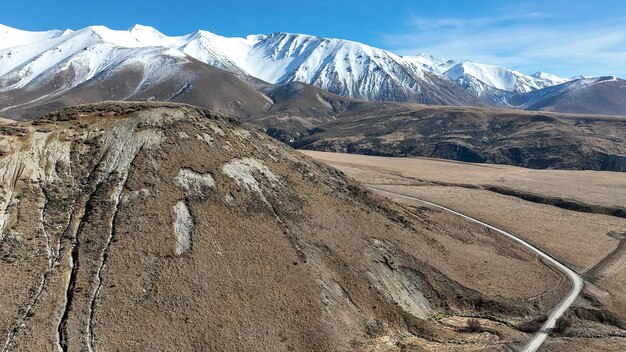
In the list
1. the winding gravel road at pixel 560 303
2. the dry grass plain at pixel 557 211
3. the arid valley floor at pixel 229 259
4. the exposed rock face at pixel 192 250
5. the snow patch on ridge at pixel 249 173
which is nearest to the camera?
the exposed rock face at pixel 192 250

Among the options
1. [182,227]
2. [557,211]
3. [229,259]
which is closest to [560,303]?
[229,259]

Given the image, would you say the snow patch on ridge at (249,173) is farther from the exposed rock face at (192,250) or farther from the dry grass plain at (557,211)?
the dry grass plain at (557,211)

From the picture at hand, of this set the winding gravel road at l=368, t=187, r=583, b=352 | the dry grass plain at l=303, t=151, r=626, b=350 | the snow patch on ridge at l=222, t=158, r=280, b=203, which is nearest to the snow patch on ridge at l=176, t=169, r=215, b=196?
the snow patch on ridge at l=222, t=158, r=280, b=203

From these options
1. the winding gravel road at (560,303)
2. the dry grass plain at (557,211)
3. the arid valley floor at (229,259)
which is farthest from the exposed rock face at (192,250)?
the dry grass plain at (557,211)

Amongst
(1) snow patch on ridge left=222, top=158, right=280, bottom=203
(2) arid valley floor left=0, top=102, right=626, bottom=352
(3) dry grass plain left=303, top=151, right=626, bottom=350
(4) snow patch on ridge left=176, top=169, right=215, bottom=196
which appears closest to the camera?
(2) arid valley floor left=0, top=102, right=626, bottom=352

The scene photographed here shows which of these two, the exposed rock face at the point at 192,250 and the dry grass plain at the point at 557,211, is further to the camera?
the dry grass plain at the point at 557,211

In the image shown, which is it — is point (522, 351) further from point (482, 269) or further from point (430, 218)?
point (430, 218)

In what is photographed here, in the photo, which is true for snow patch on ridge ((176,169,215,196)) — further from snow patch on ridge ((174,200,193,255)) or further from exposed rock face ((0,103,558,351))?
snow patch on ridge ((174,200,193,255))
